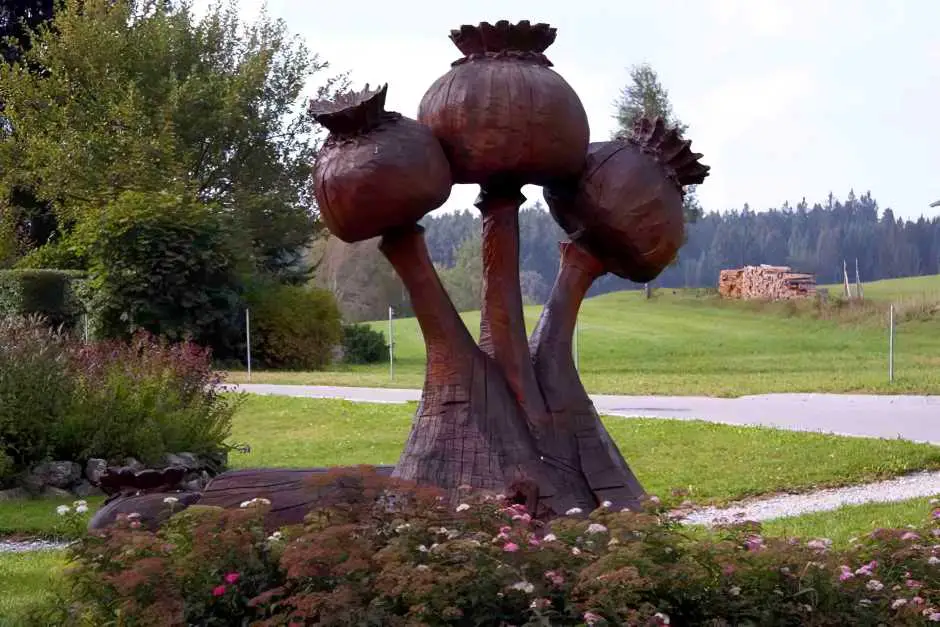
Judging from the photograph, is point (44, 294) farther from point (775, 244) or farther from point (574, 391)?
point (775, 244)

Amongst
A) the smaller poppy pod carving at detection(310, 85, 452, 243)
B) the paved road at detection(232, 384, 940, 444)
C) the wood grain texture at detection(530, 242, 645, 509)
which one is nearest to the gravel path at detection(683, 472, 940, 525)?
the paved road at detection(232, 384, 940, 444)

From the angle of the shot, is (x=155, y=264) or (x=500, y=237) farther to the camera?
(x=155, y=264)

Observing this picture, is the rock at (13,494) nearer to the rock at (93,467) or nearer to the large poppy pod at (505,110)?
the rock at (93,467)

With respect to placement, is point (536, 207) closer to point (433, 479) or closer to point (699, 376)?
point (699, 376)

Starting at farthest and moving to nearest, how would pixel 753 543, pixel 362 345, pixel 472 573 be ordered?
pixel 362 345
pixel 753 543
pixel 472 573

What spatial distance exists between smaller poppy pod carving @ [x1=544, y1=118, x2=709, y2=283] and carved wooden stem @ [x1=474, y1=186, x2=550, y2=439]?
297 mm

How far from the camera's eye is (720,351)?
32.0 m

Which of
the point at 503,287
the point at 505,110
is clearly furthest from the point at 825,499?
the point at 505,110

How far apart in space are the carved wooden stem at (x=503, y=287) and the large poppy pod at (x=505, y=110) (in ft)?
0.54

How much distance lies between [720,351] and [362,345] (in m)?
10.5

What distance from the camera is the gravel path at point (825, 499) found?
8344mm

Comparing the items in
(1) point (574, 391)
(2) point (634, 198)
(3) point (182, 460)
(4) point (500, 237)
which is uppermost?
(2) point (634, 198)

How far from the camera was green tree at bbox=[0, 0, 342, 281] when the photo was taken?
88.5ft

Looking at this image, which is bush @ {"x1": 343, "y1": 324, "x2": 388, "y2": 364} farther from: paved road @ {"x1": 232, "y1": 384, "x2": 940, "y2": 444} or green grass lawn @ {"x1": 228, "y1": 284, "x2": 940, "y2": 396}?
paved road @ {"x1": 232, "y1": 384, "x2": 940, "y2": 444}
